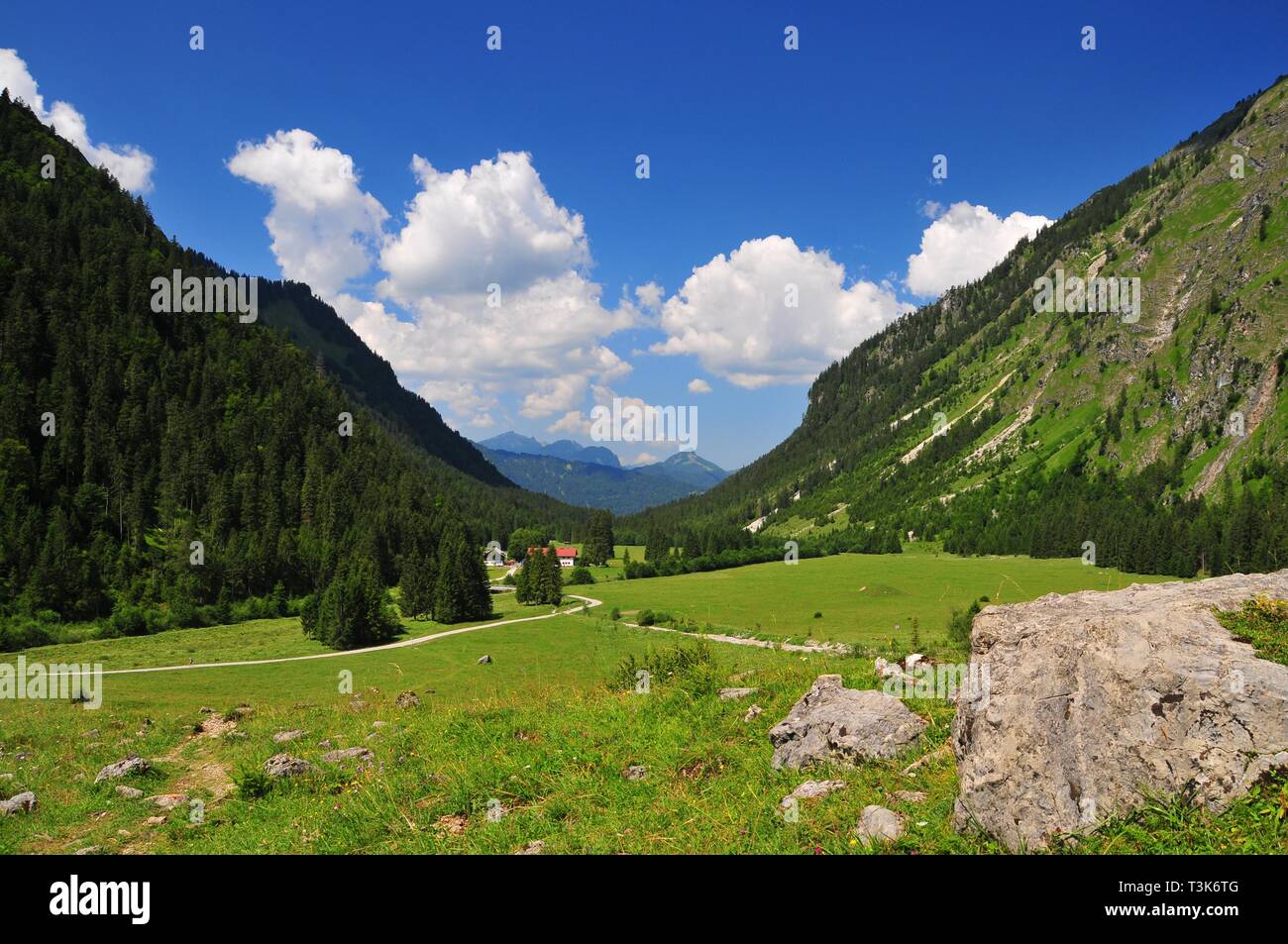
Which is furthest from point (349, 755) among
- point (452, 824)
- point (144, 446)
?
point (144, 446)

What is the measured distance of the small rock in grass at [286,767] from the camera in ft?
43.9

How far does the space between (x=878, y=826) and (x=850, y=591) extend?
370ft

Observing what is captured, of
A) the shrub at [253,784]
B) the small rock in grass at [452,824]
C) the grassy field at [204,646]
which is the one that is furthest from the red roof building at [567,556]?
the small rock in grass at [452,824]

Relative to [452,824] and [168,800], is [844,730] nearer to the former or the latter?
[452,824]

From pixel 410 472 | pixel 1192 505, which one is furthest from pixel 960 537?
pixel 410 472

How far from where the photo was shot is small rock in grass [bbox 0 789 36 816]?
13.0 metres

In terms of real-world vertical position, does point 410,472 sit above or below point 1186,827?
above

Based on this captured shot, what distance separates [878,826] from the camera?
7.23 meters

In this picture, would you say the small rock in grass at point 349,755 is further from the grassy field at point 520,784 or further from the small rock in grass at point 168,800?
the small rock in grass at point 168,800

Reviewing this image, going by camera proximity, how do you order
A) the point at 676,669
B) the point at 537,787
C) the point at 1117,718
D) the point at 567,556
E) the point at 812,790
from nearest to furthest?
1. the point at 1117,718
2. the point at 812,790
3. the point at 537,787
4. the point at 676,669
5. the point at 567,556

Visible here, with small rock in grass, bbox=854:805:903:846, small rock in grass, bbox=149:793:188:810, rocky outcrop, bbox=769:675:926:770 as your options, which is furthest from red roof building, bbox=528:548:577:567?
small rock in grass, bbox=854:805:903:846

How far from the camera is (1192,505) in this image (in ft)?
502
